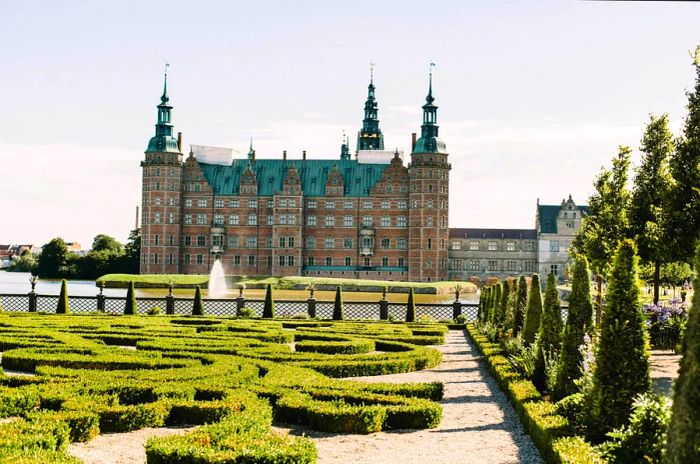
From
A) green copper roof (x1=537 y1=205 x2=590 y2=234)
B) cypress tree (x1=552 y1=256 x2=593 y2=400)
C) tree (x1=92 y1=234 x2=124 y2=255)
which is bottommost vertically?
cypress tree (x1=552 y1=256 x2=593 y2=400)

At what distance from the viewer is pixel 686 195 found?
16.3m

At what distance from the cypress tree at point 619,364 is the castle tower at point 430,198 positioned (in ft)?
213

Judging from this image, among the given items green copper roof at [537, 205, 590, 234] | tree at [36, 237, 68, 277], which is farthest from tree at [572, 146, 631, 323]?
tree at [36, 237, 68, 277]

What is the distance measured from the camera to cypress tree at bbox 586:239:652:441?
6.92 m

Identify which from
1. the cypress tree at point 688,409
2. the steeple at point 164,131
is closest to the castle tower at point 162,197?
the steeple at point 164,131

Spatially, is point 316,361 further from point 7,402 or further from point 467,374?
point 7,402

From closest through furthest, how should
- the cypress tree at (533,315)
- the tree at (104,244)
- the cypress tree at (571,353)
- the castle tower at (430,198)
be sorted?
the cypress tree at (571,353), the cypress tree at (533,315), the castle tower at (430,198), the tree at (104,244)

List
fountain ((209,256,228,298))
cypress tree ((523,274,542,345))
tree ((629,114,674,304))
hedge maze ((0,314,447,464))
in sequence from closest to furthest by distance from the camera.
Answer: hedge maze ((0,314,447,464)), cypress tree ((523,274,542,345)), tree ((629,114,674,304)), fountain ((209,256,228,298))

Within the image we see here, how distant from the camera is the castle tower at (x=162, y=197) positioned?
239ft

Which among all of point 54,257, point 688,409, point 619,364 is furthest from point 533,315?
point 54,257

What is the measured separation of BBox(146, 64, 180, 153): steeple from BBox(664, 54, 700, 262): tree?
202ft

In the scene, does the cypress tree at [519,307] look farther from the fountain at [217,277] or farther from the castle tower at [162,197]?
the castle tower at [162,197]

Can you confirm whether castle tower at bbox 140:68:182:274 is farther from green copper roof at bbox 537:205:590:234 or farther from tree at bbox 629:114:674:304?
tree at bbox 629:114:674:304

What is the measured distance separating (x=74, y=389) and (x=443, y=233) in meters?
64.4
